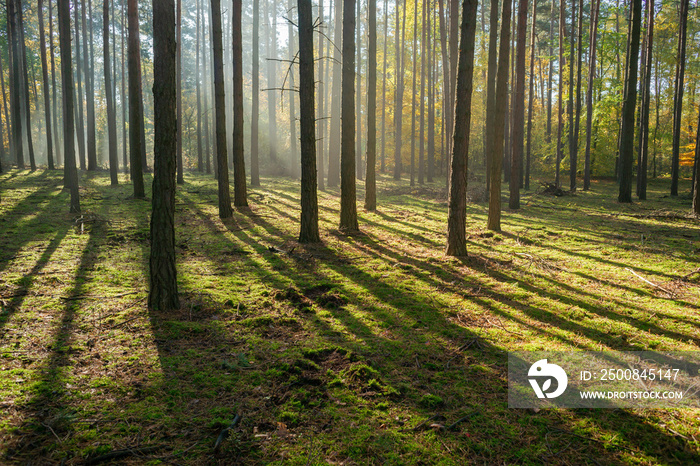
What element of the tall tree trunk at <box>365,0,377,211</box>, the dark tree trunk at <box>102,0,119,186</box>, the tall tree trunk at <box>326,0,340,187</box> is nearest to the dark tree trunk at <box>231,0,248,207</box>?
the tall tree trunk at <box>365,0,377,211</box>

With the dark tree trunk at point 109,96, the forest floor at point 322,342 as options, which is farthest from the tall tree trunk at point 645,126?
the dark tree trunk at point 109,96

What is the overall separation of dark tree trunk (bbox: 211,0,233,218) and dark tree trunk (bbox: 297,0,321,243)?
379cm

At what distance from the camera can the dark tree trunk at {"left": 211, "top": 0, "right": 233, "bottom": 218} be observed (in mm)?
11219

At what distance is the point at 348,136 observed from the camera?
983cm

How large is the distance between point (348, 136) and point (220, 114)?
4.09m

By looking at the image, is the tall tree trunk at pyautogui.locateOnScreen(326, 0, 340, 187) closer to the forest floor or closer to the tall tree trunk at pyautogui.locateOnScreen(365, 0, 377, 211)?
the tall tree trunk at pyautogui.locateOnScreen(365, 0, 377, 211)

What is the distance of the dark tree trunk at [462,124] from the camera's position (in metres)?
7.04

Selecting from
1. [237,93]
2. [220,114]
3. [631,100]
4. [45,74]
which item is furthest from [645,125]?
[45,74]

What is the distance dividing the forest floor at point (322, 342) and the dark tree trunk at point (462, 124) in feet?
2.58

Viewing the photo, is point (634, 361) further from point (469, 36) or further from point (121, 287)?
point (121, 287)

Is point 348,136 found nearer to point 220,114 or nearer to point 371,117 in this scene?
point 371,117

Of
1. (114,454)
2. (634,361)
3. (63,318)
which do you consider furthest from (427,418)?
(63,318)

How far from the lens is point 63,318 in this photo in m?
4.42

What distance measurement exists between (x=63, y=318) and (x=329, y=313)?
2.98 m
